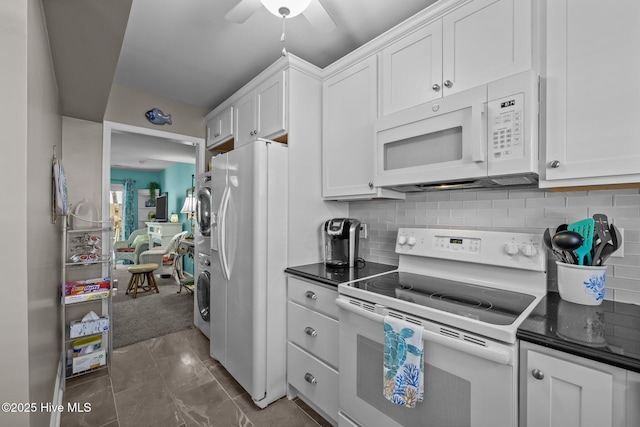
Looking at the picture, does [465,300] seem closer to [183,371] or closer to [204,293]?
[183,371]

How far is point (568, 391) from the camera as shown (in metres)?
0.90

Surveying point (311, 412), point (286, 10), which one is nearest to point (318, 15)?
point (286, 10)

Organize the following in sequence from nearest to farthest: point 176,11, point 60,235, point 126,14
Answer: point 126,14 → point 176,11 → point 60,235

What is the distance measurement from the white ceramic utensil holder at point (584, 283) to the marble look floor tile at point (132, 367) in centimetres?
277

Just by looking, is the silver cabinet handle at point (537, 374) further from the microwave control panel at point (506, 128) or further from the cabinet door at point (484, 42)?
the cabinet door at point (484, 42)

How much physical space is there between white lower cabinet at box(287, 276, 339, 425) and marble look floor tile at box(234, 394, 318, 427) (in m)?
0.08

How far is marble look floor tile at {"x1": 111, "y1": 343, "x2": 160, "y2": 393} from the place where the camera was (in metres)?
2.21

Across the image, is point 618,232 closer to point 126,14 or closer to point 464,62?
point 464,62

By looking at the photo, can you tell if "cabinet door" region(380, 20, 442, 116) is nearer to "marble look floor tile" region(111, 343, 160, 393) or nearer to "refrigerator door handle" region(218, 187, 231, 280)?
"refrigerator door handle" region(218, 187, 231, 280)

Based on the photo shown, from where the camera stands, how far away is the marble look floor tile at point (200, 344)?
8.69 feet

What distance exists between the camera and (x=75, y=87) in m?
2.01

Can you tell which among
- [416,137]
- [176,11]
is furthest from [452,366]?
[176,11]

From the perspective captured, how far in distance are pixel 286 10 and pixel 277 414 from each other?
2.36m

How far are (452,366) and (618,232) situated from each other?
883 millimetres
